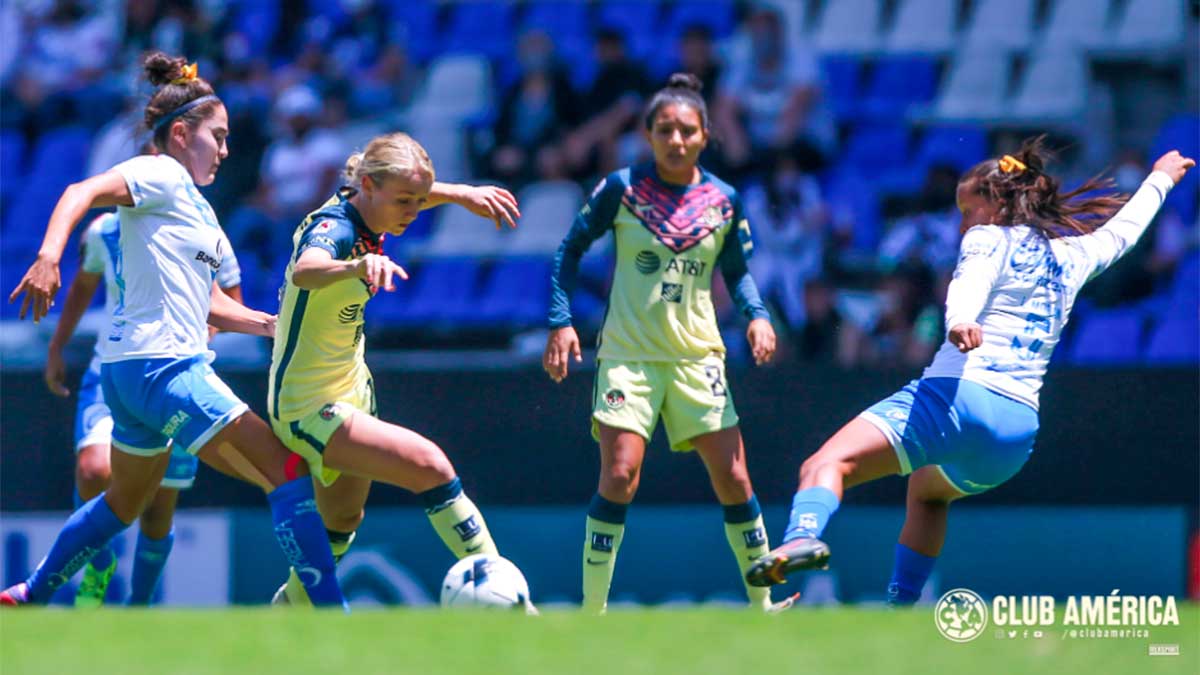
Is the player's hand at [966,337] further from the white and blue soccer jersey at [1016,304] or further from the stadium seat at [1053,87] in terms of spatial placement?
the stadium seat at [1053,87]

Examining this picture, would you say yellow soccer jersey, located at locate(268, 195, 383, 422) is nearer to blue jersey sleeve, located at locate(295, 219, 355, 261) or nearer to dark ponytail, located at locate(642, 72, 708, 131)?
blue jersey sleeve, located at locate(295, 219, 355, 261)

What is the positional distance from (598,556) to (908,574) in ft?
3.94

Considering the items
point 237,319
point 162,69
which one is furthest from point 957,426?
point 162,69

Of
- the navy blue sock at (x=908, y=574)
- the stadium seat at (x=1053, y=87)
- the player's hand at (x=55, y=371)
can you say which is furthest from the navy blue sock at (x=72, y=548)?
the stadium seat at (x=1053, y=87)

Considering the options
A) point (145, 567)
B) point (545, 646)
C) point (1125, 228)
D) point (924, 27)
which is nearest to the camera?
point (545, 646)

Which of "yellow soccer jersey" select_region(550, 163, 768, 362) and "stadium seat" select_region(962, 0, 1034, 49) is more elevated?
"stadium seat" select_region(962, 0, 1034, 49)

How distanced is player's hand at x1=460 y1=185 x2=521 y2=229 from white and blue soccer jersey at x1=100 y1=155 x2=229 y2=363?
967 mm

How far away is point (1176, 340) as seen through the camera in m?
9.61

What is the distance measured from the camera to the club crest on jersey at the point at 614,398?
245 inches

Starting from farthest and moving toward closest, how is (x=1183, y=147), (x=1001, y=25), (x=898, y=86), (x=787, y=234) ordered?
(x=1001, y=25) → (x=898, y=86) → (x=1183, y=147) → (x=787, y=234)

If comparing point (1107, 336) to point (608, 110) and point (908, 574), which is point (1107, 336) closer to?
point (608, 110)

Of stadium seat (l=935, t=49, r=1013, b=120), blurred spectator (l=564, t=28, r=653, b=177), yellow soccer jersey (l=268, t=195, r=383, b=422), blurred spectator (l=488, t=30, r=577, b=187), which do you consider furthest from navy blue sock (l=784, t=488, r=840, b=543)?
stadium seat (l=935, t=49, r=1013, b=120)

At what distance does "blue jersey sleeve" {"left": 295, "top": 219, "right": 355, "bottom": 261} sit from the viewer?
5.27 m

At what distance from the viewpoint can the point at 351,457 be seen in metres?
5.42
